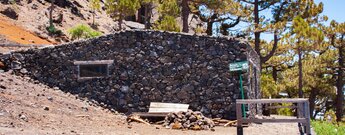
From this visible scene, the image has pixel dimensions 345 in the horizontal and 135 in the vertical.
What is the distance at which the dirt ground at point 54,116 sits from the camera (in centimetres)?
905

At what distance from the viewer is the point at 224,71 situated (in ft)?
48.1

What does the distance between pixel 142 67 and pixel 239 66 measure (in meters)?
3.27

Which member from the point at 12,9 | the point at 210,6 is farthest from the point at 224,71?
the point at 12,9

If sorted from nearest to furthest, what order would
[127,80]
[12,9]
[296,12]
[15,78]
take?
1. [15,78]
2. [127,80]
3. [296,12]
4. [12,9]

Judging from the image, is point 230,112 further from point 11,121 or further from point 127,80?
point 11,121

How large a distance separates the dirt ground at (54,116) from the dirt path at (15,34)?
422 inches

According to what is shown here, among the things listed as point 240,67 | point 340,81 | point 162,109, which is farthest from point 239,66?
point 340,81

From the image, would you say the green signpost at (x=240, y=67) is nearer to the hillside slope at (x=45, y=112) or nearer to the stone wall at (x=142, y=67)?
the stone wall at (x=142, y=67)

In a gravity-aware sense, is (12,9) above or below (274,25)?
above

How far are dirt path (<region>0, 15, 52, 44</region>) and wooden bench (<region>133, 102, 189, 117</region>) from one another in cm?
1191

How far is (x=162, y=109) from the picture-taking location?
46.7 ft

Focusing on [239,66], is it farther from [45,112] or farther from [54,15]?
[54,15]

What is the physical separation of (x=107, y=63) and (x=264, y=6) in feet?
45.9

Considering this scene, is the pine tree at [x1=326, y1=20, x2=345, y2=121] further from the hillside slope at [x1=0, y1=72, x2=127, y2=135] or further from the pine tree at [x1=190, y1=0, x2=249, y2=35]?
the hillside slope at [x1=0, y1=72, x2=127, y2=135]
